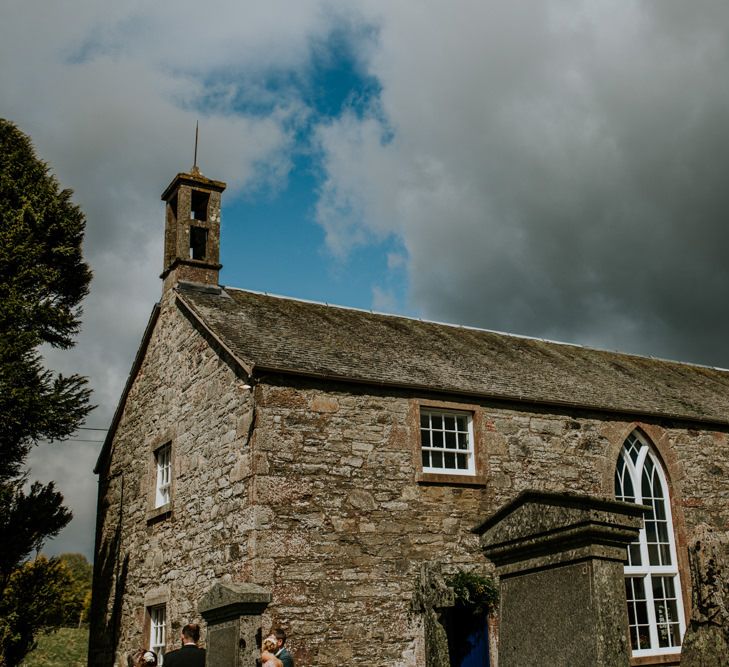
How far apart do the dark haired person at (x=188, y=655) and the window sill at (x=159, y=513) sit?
6529 mm

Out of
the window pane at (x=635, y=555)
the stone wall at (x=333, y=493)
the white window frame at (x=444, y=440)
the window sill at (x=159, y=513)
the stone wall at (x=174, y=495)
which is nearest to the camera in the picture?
the stone wall at (x=333, y=493)

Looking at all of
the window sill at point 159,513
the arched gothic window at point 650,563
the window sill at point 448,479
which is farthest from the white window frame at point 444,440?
the window sill at point 159,513

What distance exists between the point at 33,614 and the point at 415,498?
24.4 feet

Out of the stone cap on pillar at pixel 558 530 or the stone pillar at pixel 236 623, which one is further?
the stone pillar at pixel 236 623

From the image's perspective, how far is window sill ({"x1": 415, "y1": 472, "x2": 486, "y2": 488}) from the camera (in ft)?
48.4

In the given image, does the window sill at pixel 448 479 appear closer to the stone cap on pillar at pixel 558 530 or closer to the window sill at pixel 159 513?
the window sill at pixel 159 513

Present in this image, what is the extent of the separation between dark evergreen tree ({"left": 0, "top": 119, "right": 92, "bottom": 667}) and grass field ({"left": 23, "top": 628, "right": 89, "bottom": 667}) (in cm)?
967

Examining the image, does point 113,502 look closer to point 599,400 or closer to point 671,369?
point 599,400

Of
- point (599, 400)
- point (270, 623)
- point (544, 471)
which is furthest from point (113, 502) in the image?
point (599, 400)

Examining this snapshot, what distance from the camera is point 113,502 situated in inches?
795

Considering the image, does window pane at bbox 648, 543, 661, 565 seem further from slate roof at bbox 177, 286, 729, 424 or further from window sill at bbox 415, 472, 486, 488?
window sill at bbox 415, 472, 486, 488

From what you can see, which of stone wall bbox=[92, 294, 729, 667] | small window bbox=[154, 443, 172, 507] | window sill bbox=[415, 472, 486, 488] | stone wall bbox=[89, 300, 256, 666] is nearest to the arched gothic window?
stone wall bbox=[92, 294, 729, 667]

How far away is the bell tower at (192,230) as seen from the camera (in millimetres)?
19078

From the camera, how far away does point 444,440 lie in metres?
15.5
